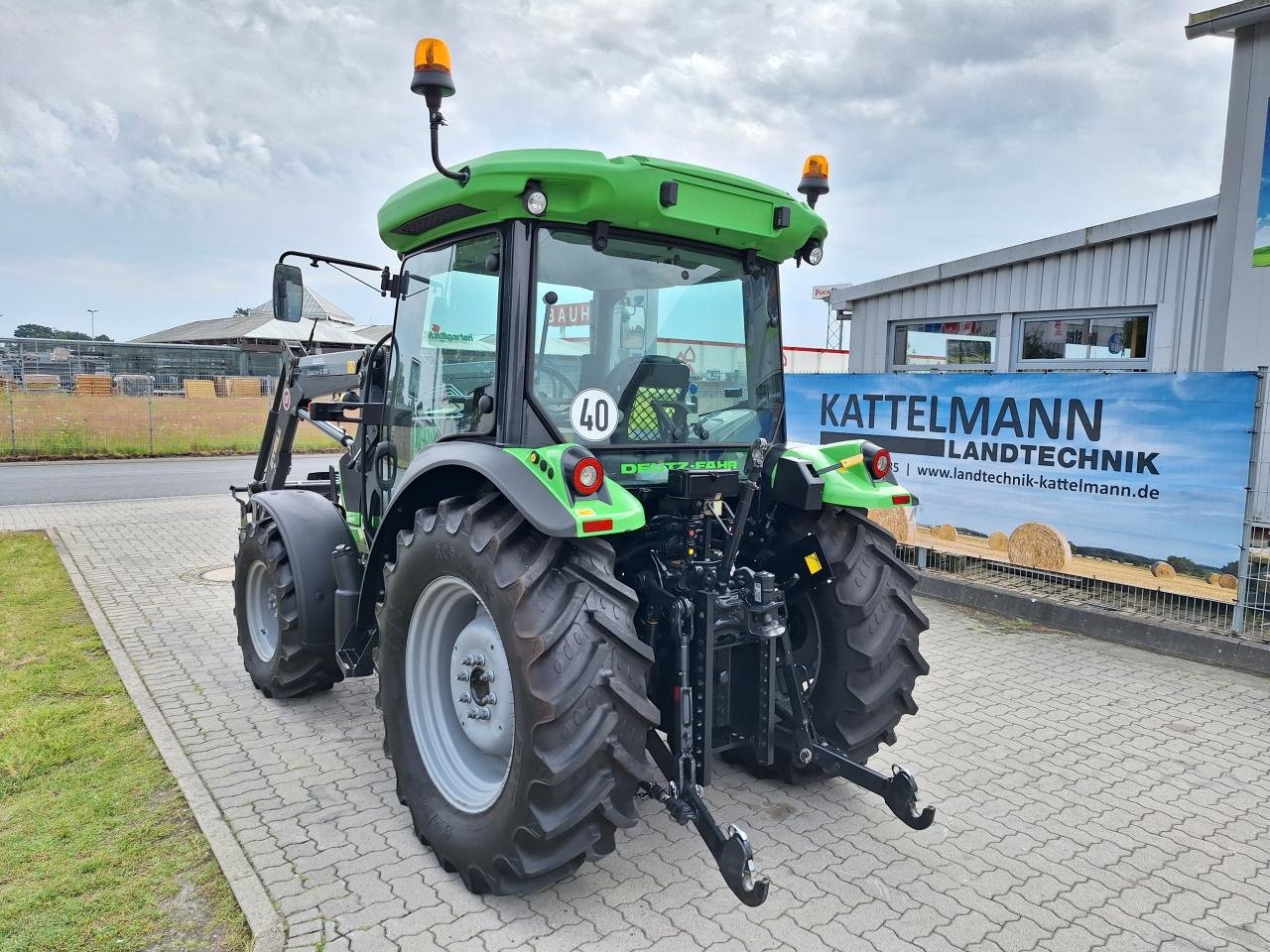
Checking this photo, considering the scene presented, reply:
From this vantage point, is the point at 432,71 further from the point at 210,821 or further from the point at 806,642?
the point at 210,821

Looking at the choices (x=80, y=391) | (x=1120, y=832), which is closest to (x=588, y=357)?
(x=1120, y=832)

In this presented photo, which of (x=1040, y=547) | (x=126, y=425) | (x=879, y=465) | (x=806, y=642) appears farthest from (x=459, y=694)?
(x=126, y=425)

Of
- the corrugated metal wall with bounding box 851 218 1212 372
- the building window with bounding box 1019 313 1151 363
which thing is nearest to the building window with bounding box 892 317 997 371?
the corrugated metal wall with bounding box 851 218 1212 372

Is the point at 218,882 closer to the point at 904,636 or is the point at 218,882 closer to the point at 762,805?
the point at 762,805

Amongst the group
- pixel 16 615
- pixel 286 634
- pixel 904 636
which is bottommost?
pixel 16 615

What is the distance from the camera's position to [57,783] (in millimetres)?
3662

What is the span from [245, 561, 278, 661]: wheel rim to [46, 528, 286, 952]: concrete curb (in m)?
0.59

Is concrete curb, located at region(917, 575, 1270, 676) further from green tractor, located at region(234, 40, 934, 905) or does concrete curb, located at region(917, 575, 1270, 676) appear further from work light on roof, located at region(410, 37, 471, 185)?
work light on roof, located at region(410, 37, 471, 185)

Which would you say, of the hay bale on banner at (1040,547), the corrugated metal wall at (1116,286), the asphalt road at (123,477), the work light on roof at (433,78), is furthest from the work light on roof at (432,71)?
the asphalt road at (123,477)

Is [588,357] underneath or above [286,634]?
above

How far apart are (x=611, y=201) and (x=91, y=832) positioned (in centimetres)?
307

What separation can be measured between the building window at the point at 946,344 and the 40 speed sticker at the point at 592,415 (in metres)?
7.20

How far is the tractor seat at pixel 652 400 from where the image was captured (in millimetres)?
3275

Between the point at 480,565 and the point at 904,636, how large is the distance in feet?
6.10
